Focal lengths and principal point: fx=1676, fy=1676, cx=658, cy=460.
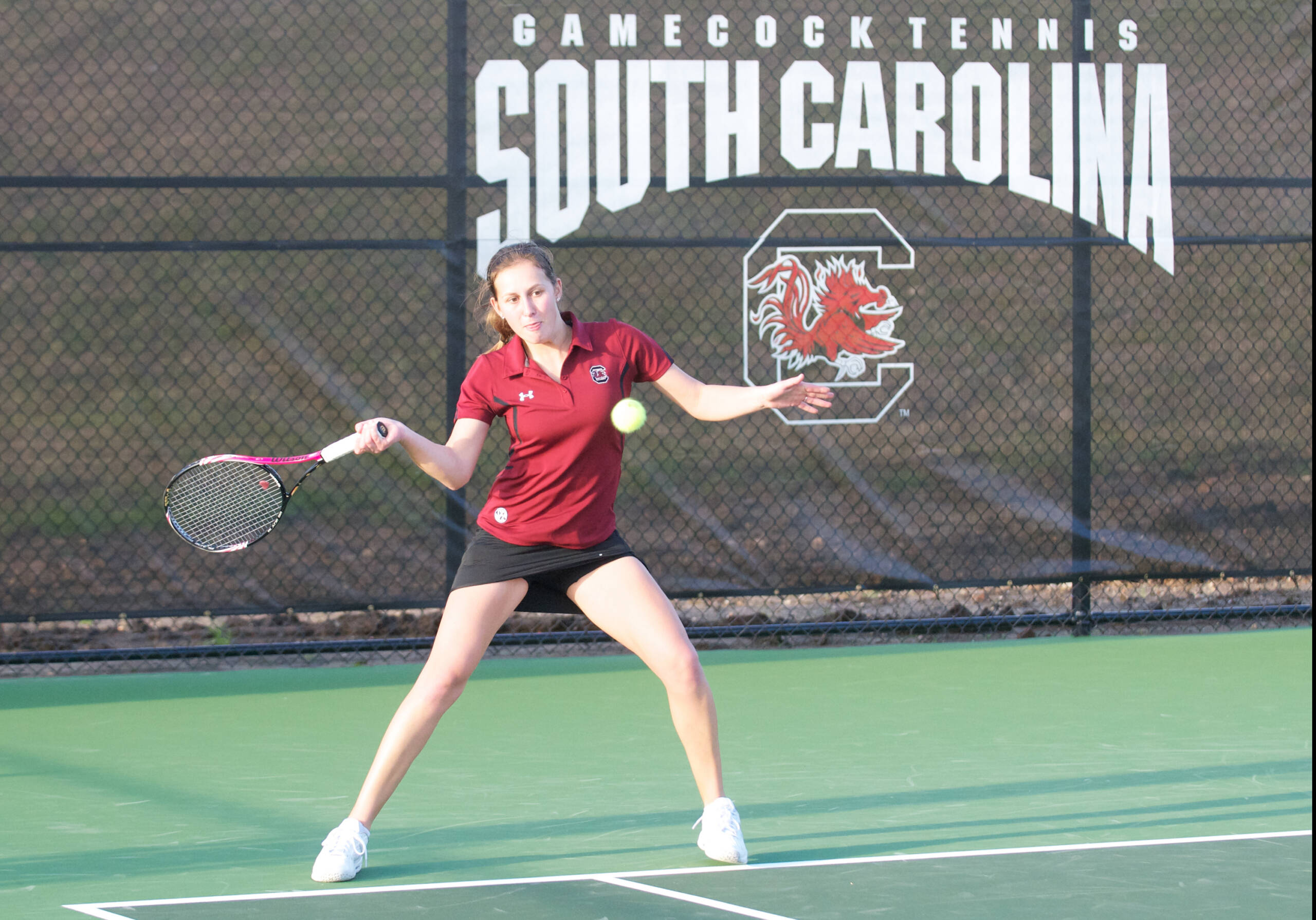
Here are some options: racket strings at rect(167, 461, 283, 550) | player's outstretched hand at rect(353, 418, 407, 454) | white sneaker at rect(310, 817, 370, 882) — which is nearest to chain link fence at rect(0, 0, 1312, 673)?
racket strings at rect(167, 461, 283, 550)

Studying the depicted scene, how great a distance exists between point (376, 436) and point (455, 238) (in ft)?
12.5

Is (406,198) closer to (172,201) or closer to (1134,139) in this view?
(172,201)

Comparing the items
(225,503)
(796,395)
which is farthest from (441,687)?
(796,395)

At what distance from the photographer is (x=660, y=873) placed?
14.5 ft

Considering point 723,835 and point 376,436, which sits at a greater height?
point 376,436

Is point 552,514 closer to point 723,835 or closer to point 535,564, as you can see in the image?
point 535,564

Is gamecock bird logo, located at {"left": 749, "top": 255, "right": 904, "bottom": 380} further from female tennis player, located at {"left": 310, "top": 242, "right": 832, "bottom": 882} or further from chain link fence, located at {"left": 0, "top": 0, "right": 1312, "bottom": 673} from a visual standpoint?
female tennis player, located at {"left": 310, "top": 242, "right": 832, "bottom": 882}

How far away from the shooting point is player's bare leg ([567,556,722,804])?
4.42m

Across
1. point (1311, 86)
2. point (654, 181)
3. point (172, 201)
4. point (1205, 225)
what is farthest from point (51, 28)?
point (1311, 86)

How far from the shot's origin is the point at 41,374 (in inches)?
292

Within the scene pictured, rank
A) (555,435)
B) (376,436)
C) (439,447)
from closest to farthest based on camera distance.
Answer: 1. (376,436)
2. (439,447)
3. (555,435)

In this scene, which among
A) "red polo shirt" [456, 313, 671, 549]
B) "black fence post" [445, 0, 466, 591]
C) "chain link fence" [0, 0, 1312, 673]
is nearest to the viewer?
"red polo shirt" [456, 313, 671, 549]

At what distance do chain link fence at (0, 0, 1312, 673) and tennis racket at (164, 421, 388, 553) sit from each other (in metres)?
2.99

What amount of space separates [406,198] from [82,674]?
102 inches
